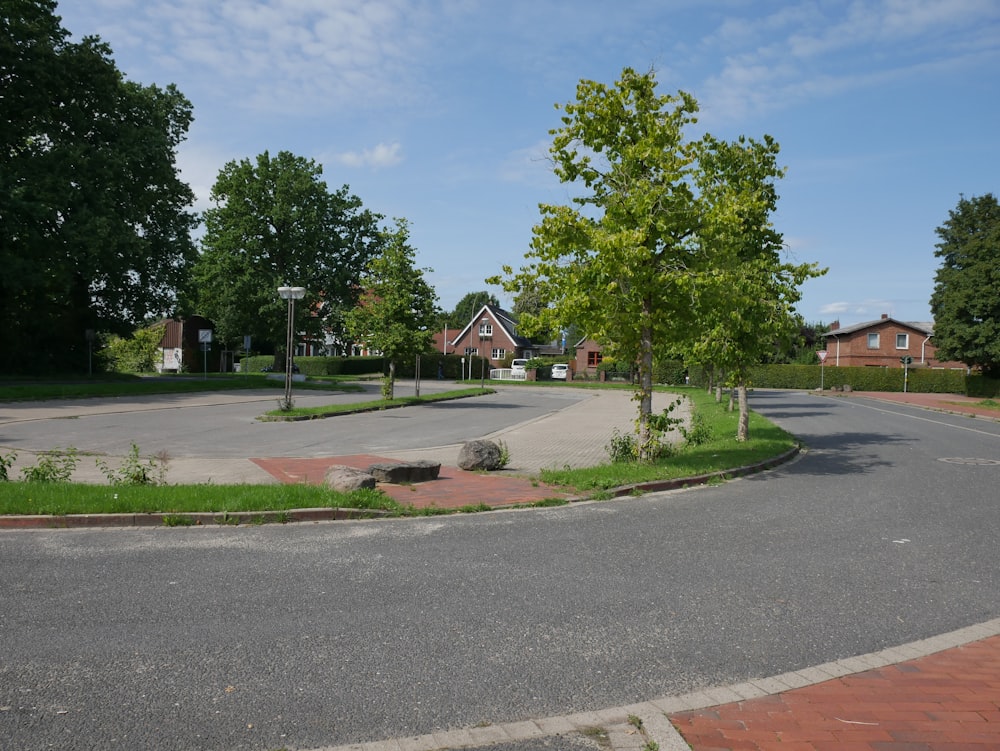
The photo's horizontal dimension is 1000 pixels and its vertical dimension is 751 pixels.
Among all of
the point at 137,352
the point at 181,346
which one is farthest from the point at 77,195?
the point at 181,346

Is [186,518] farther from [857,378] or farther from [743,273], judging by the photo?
[857,378]

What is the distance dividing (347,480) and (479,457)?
3.29 meters

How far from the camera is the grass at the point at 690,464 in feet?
36.9

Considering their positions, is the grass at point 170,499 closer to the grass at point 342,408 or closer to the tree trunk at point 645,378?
the tree trunk at point 645,378

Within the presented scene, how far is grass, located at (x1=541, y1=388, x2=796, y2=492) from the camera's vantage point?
11234 millimetres

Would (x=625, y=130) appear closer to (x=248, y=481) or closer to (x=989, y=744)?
(x=248, y=481)

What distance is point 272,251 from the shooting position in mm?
48312

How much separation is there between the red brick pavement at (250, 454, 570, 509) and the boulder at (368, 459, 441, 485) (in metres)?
0.14

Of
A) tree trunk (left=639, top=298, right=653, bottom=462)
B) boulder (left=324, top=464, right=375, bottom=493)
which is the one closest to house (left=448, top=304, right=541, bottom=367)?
tree trunk (left=639, top=298, right=653, bottom=462)

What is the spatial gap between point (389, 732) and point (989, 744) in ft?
9.37

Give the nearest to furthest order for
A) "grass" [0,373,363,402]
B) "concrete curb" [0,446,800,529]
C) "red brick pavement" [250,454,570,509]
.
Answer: "concrete curb" [0,446,800,529] < "red brick pavement" [250,454,570,509] < "grass" [0,373,363,402]

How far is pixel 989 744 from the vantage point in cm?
352

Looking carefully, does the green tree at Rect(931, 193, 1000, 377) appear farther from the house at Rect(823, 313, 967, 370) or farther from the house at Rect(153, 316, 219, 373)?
the house at Rect(153, 316, 219, 373)

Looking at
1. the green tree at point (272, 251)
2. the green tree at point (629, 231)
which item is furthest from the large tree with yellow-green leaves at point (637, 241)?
the green tree at point (272, 251)
